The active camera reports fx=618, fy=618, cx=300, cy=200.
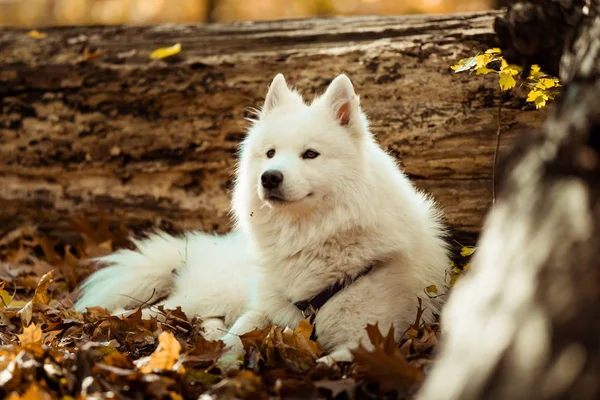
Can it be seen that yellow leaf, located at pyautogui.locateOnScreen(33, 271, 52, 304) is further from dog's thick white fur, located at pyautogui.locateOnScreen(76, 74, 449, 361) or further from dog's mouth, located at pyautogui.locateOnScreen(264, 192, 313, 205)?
dog's mouth, located at pyautogui.locateOnScreen(264, 192, 313, 205)

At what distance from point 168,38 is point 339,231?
307cm

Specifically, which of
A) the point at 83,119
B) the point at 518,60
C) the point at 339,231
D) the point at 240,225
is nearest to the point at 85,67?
the point at 83,119

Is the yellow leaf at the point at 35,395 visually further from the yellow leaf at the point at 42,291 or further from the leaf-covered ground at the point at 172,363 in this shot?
the yellow leaf at the point at 42,291

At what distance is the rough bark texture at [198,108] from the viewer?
15.2ft

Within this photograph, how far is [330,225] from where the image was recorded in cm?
352

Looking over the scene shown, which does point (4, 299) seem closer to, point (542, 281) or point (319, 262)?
point (319, 262)

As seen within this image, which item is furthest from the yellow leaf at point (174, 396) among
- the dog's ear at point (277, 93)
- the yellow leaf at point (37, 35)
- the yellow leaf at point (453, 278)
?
the yellow leaf at point (37, 35)

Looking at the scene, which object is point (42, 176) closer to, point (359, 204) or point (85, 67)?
point (85, 67)

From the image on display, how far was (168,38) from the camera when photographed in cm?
568

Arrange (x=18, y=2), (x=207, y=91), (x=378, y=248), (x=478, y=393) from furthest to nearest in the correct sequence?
(x=18, y=2), (x=207, y=91), (x=378, y=248), (x=478, y=393)

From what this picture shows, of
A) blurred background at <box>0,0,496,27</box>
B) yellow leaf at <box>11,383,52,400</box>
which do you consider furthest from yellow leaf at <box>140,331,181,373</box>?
blurred background at <box>0,0,496,27</box>

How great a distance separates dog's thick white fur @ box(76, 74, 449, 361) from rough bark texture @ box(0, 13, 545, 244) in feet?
2.96

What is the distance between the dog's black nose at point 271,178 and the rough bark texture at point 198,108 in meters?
1.63

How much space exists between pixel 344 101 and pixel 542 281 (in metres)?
2.22
